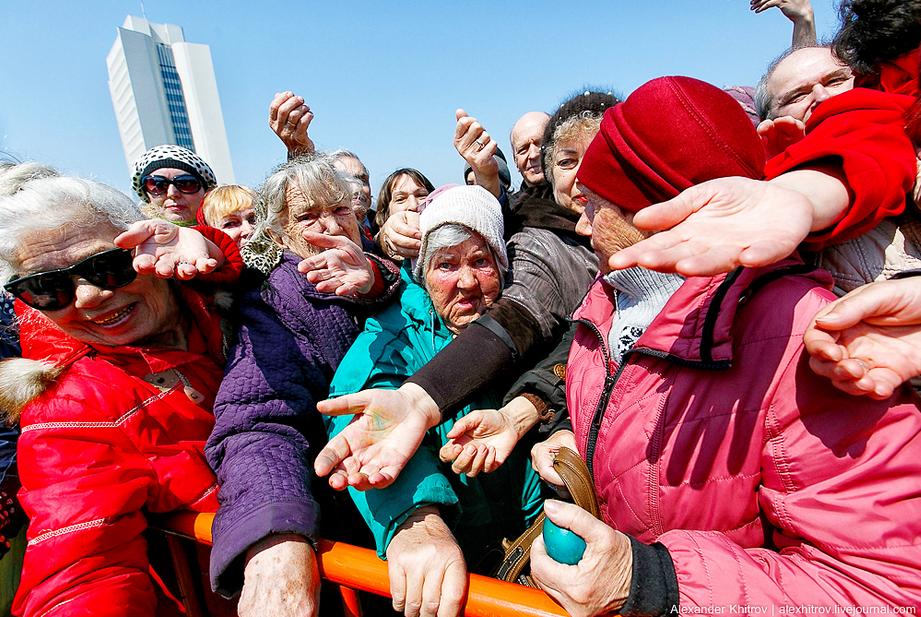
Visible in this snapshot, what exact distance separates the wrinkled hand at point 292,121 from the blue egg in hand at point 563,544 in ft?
8.14

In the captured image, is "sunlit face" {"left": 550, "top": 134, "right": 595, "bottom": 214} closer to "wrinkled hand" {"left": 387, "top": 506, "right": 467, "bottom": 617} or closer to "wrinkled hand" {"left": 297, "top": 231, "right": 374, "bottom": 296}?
"wrinkled hand" {"left": 297, "top": 231, "right": 374, "bottom": 296}

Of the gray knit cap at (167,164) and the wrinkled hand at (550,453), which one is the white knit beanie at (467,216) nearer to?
the wrinkled hand at (550,453)

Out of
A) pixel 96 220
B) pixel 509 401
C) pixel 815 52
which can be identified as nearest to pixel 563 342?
pixel 509 401

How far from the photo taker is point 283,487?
62.1 inches

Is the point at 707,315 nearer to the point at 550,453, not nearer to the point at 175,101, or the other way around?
the point at 550,453

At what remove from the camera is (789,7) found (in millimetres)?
3502

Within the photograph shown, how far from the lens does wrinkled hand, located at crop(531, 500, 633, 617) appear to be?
1079 mm

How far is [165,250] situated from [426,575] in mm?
1383

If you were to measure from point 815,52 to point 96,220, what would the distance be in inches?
120

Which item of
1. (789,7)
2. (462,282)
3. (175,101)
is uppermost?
(175,101)

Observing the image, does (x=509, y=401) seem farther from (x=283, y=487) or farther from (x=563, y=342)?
(x=283, y=487)

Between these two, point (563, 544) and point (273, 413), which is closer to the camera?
point (563, 544)

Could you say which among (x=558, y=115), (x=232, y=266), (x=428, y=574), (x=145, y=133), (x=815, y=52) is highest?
(x=145, y=133)

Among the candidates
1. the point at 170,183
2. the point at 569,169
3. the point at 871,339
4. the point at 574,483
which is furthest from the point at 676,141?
the point at 170,183
